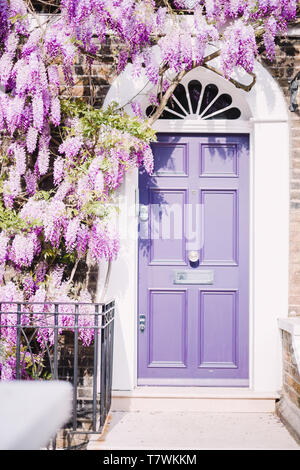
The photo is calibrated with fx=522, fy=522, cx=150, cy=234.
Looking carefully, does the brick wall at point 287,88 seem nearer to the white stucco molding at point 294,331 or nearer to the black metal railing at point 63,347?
the white stucco molding at point 294,331

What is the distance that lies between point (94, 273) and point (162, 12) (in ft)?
7.62

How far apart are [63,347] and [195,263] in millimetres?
1410

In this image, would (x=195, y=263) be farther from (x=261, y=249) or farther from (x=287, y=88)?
(x=287, y=88)

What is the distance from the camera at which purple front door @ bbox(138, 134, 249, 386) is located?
15.6 ft

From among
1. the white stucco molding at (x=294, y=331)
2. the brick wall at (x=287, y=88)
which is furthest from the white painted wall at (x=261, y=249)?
the white stucco molding at (x=294, y=331)

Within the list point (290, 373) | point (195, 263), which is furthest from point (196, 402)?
point (195, 263)

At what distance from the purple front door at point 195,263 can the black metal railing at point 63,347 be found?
0.54 metres

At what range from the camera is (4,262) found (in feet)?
14.4

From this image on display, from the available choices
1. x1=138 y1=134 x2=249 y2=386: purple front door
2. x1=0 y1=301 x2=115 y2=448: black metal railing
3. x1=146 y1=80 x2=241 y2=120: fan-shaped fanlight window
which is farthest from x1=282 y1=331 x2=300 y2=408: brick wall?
x1=146 y1=80 x2=241 y2=120: fan-shaped fanlight window

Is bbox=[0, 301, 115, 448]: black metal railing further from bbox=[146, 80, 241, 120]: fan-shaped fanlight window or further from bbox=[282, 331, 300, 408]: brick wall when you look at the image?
bbox=[146, 80, 241, 120]: fan-shaped fanlight window

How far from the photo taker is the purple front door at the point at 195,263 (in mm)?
4762

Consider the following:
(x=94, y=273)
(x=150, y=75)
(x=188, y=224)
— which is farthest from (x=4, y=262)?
(x=150, y=75)

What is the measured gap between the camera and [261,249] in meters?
4.59

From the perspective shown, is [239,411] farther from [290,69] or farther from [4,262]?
[290,69]
